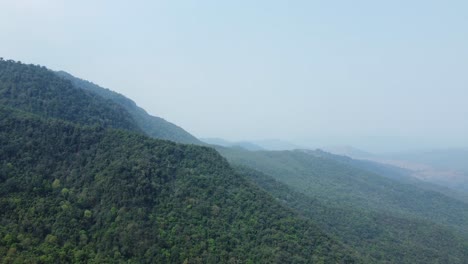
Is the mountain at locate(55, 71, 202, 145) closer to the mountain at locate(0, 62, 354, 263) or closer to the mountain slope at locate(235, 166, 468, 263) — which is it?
the mountain slope at locate(235, 166, 468, 263)

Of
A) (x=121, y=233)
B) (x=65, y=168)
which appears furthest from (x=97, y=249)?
(x=65, y=168)

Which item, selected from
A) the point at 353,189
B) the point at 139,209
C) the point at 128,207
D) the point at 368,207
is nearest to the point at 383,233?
the point at 368,207

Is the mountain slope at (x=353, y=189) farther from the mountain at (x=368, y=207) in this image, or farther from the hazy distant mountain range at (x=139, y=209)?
the hazy distant mountain range at (x=139, y=209)

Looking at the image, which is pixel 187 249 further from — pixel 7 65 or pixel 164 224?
pixel 7 65

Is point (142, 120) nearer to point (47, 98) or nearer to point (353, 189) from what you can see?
point (47, 98)

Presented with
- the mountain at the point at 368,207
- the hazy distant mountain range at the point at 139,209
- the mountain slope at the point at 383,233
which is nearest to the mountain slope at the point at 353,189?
the mountain at the point at 368,207
